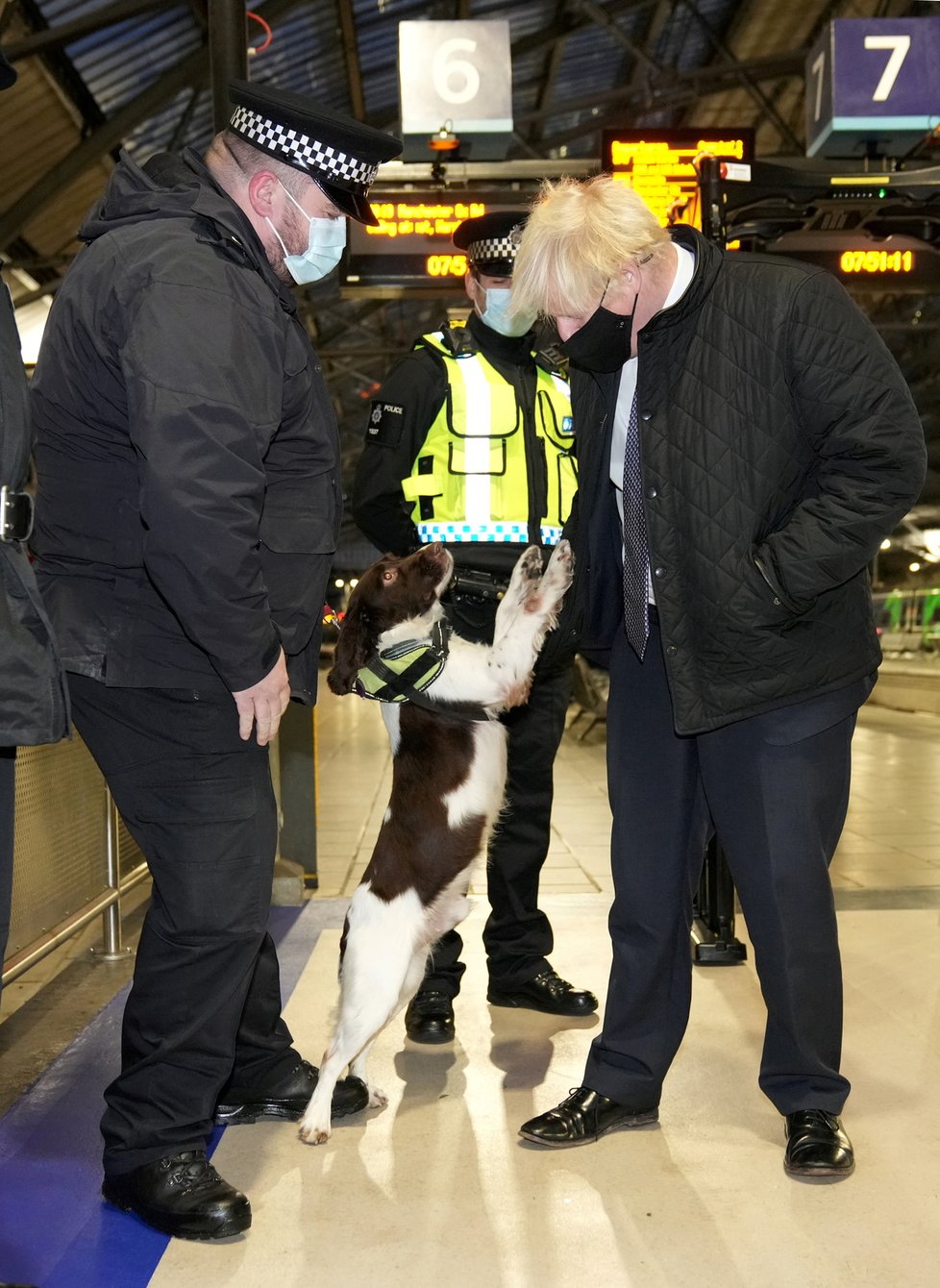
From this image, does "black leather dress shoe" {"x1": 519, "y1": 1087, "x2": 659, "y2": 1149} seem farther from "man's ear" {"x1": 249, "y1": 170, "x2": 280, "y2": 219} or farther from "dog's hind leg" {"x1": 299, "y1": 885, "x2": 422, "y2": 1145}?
"man's ear" {"x1": 249, "y1": 170, "x2": 280, "y2": 219}

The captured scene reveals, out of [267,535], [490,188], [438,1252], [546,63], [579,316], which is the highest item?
[546,63]

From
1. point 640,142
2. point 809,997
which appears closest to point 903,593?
point 640,142

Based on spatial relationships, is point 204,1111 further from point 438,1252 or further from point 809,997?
point 809,997

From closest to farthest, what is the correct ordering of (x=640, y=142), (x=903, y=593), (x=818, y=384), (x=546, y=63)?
1. (x=818, y=384)
2. (x=640, y=142)
3. (x=546, y=63)
4. (x=903, y=593)

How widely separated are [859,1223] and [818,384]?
1.60m

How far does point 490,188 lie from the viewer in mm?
7691

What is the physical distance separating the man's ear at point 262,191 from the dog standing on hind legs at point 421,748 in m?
1.04

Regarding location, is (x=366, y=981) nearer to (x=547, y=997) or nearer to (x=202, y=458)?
(x=547, y=997)

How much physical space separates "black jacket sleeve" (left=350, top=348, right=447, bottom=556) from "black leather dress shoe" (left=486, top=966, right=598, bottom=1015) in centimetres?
136

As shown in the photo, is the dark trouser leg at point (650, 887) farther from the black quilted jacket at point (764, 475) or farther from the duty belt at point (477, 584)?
the duty belt at point (477, 584)

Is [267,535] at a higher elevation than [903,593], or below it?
higher

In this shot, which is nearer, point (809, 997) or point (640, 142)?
point (809, 997)

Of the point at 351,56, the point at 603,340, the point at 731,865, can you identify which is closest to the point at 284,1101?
the point at 731,865

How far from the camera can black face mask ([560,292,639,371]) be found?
2559 millimetres
